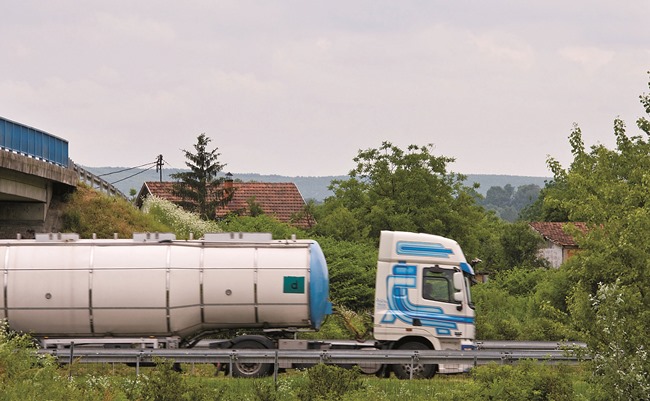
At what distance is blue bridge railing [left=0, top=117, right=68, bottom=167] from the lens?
115 ft

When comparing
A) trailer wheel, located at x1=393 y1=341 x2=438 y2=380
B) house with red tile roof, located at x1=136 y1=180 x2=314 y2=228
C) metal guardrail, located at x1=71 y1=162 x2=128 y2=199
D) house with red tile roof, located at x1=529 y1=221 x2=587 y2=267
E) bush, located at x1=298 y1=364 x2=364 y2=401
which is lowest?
trailer wheel, located at x1=393 y1=341 x2=438 y2=380

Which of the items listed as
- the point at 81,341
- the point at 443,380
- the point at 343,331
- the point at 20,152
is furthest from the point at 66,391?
the point at 20,152

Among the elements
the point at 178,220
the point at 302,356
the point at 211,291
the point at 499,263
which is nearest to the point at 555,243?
the point at 499,263

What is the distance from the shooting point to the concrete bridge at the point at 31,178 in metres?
35.6

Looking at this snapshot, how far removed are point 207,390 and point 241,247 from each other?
694 centimetres

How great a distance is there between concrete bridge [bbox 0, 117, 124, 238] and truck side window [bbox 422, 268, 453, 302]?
15.5 m

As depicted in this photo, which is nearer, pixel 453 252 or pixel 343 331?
pixel 453 252

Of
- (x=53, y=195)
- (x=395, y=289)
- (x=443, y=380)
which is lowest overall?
(x=443, y=380)

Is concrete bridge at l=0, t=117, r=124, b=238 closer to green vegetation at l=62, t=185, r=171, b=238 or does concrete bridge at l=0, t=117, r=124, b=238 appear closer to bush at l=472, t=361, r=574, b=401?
green vegetation at l=62, t=185, r=171, b=238

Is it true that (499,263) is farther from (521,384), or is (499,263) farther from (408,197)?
(521,384)

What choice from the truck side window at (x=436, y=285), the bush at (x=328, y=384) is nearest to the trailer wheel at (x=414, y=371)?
the truck side window at (x=436, y=285)

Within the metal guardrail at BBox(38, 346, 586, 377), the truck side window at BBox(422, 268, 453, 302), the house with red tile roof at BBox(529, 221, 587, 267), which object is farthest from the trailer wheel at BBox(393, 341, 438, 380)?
the house with red tile roof at BBox(529, 221, 587, 267)

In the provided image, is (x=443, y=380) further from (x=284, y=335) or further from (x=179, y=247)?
(x=179, y=247)

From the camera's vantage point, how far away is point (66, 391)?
58.0ft
